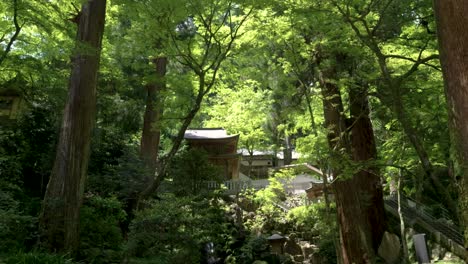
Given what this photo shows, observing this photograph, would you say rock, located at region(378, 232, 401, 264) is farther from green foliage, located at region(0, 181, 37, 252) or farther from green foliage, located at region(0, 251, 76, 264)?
green foliage, located at region(0, 181, 37, 252)

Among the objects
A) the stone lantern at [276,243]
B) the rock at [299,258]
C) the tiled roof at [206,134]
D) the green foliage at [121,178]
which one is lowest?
the rock at [299,258]

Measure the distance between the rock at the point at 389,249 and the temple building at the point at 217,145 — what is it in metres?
10.9

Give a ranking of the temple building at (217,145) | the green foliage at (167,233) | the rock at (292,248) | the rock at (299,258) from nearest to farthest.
Result: the green foliage at (167,233) → the rock at (299,258) → the rock at (292,248) → the temple building at (217,145)

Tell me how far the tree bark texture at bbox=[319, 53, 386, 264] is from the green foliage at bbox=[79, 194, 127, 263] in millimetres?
4184

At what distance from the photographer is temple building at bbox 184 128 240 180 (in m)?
19.6

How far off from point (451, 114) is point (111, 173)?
9.24m

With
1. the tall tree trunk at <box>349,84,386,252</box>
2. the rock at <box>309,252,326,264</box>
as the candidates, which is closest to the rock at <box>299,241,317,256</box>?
the rock at <box>309,252,326,264</box>

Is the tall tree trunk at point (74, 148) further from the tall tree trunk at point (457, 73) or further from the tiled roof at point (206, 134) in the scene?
the tiled roof at point (206, 134)

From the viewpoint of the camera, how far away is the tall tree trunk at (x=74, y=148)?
233 inches

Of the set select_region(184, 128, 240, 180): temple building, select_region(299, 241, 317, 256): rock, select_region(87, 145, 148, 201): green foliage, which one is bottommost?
select_region(299, 241, 317, 256): rock

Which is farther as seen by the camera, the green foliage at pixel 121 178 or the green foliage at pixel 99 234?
the green foliage at pixel 121 178

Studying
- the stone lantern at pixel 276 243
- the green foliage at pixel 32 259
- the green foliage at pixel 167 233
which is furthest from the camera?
the stone lantern at pixel 276 243

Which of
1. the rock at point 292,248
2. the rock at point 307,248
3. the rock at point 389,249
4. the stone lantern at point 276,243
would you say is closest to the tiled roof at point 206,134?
the rock at point 292,248

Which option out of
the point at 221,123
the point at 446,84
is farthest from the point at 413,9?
the point at 221,123
